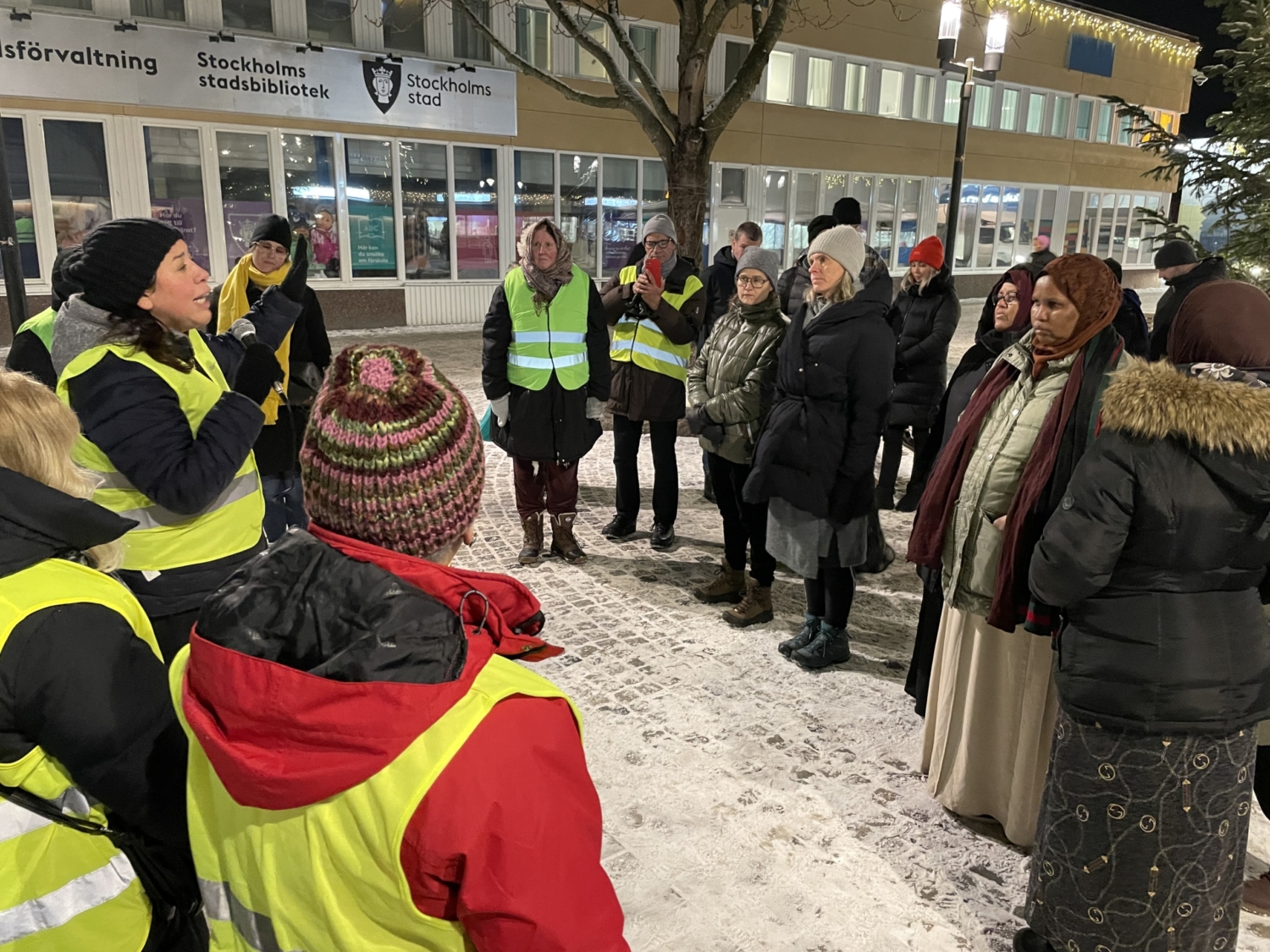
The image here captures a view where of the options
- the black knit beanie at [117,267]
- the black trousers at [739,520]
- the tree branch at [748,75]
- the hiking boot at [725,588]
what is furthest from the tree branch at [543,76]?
the black knit beanie at [117,267]

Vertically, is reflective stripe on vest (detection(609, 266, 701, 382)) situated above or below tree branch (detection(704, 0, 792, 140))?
below

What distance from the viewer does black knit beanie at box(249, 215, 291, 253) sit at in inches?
168

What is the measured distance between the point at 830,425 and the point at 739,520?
118 cm

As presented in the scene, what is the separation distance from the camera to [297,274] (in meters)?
3.74

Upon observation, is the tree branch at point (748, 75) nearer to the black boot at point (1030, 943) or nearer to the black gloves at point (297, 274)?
the black gloves at point (297, 274)

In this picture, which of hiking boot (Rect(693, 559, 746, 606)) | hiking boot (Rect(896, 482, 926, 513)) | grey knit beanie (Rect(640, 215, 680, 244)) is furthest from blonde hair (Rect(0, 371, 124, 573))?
grey knit beanie (Rect(640, 215, 680, 244))

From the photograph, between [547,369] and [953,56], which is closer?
[547,369]

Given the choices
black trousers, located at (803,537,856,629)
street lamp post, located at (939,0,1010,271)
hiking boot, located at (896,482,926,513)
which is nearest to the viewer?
black trousers, located at (803,537,856,629)

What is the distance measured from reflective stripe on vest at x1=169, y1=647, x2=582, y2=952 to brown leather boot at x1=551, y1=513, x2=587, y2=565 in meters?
4.45

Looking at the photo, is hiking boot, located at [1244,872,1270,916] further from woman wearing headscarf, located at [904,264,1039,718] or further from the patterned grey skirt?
woman wearing headscarf, located at [904,264,1039,718]

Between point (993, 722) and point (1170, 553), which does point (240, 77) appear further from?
point (1170, 553)

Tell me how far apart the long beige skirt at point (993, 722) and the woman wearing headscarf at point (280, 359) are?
2.88 m

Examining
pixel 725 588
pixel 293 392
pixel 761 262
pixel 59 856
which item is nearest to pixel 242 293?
pixel 293 392

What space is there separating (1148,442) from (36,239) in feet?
53.1
